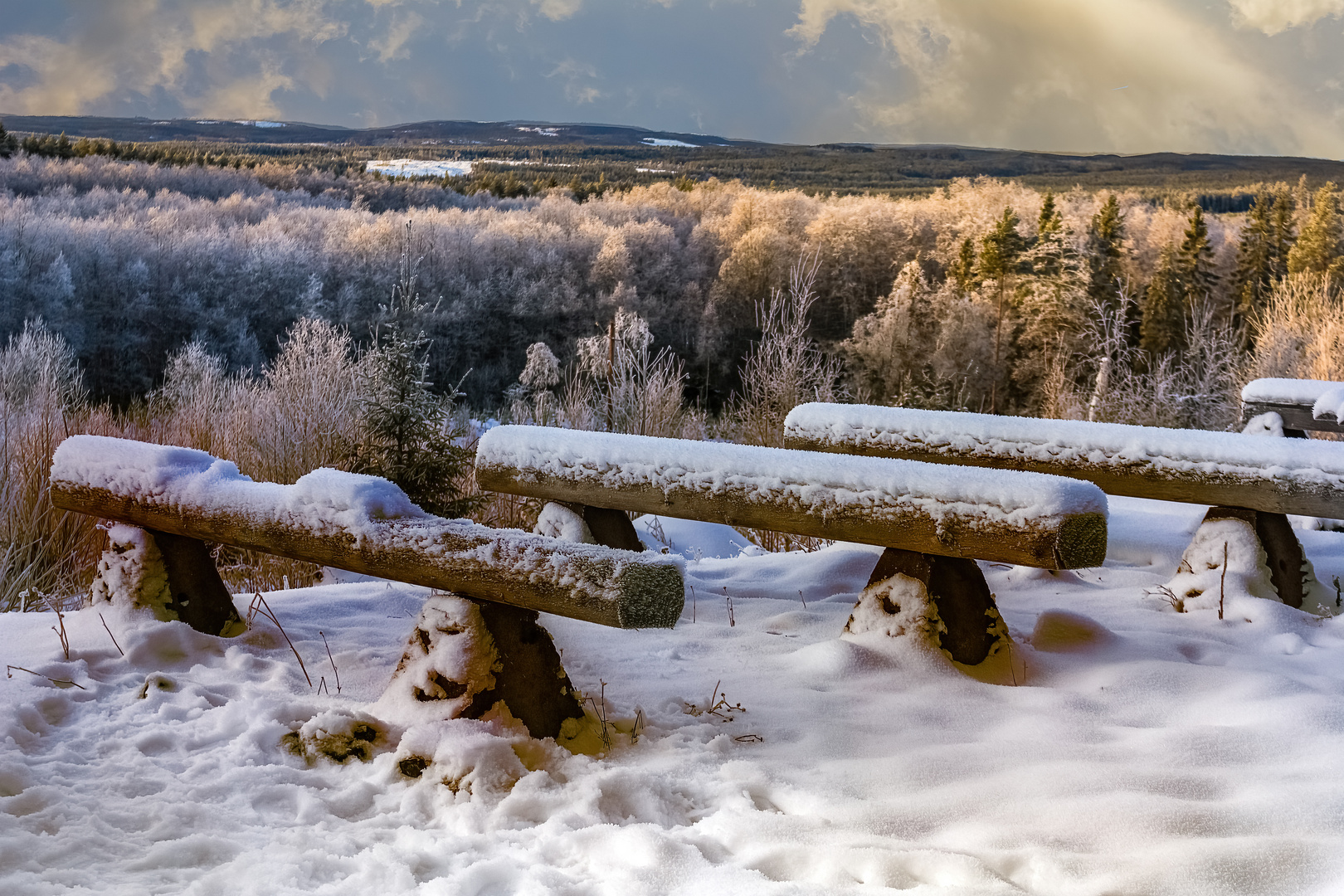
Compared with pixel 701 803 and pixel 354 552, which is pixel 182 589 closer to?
pixel 354 552

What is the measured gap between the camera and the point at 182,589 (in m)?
2.33

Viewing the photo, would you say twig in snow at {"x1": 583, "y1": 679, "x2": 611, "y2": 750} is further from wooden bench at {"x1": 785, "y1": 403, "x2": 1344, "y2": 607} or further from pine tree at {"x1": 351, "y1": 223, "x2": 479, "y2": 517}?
pine tree at {"x1": 351, "y1": 223, "x2": 479, "y2": 517}

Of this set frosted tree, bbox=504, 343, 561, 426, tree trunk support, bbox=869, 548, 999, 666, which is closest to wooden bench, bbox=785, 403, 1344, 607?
tree trunk support, bbox=869, 548, 999, 666

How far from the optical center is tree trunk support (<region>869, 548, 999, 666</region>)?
2.31 metres

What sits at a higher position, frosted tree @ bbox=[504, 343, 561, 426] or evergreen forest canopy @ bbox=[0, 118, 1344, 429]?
evergreen forest canopy @ bbox=[0, 118, 1344, 429]

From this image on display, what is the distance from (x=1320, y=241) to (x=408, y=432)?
1821 centimetres

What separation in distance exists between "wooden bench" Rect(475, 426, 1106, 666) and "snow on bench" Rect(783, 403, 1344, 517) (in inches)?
24.8

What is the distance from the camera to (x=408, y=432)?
4492 millimetres

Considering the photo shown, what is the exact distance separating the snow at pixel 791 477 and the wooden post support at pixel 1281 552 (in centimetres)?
117

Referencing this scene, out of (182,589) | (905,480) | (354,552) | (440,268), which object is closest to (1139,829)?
(905,480)

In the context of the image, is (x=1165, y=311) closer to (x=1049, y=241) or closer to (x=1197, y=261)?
(x=1197, y=261)

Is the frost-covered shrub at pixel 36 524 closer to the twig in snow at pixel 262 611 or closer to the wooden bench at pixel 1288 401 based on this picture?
the twig in snow at pixel 262 611

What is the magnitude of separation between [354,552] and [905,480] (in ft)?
3.97

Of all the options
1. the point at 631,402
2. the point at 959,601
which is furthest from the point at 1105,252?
the point at 959,601
